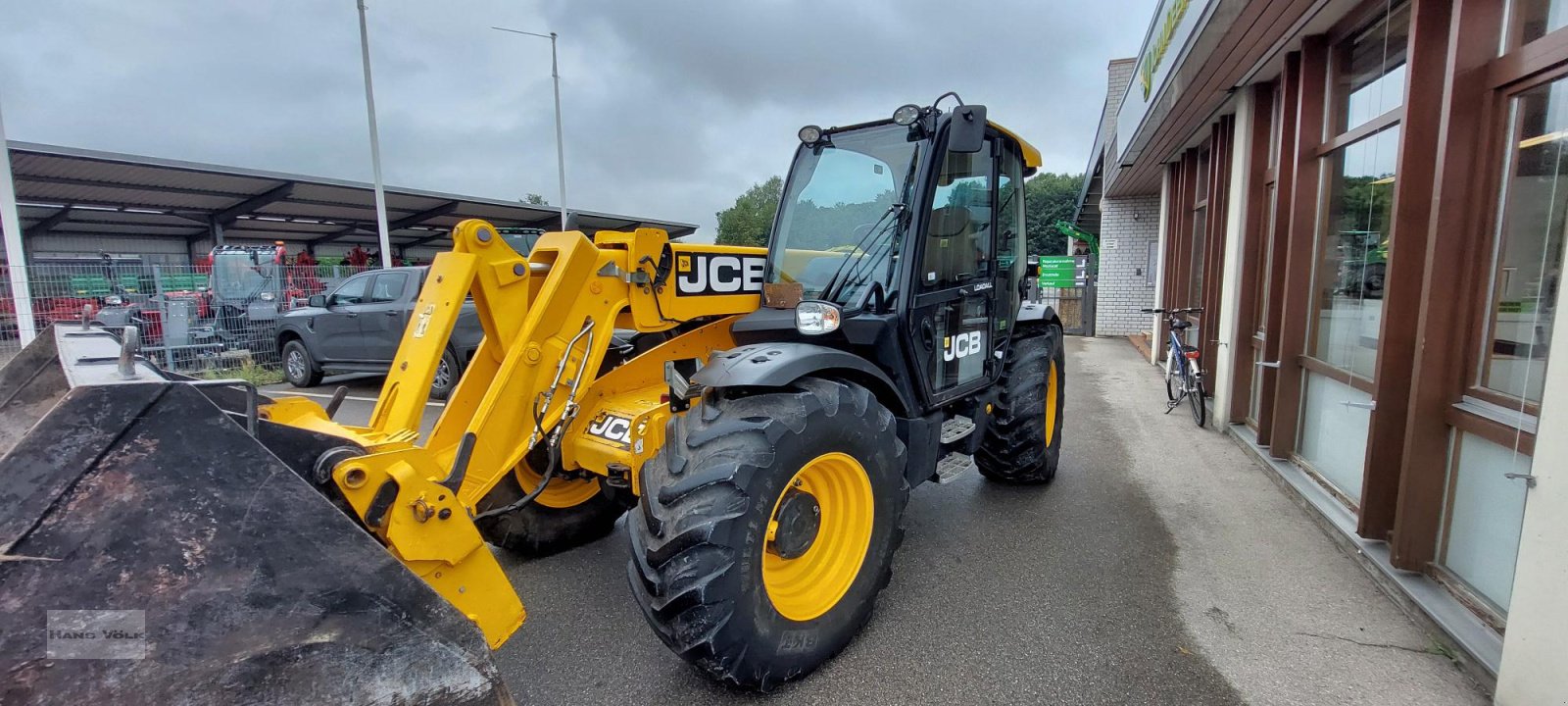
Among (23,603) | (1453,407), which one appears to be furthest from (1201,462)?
(23,603)

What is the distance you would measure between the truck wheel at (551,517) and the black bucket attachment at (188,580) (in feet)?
5.20

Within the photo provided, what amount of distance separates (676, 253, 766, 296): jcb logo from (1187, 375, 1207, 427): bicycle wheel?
5109 millimetres

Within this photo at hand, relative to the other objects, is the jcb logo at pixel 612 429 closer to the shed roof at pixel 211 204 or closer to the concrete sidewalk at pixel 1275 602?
the concrete sidewalk at pixel 1275 602

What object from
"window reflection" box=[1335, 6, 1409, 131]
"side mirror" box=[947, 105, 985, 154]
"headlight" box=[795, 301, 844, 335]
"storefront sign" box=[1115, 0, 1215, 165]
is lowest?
"headlight" box=[795, 301, 844, 335]

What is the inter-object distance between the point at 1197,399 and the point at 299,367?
11248mm

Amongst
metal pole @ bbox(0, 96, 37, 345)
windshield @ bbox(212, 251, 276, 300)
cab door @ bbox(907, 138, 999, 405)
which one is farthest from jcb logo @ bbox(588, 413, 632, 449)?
windshield @ bbox(212, 251, 276, 300)

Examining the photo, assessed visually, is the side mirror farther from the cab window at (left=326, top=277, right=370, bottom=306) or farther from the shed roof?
the cab window at (left=326, top=277, right=370, bottom=306)

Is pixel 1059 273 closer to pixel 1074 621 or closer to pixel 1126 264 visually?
pixel 1126 264

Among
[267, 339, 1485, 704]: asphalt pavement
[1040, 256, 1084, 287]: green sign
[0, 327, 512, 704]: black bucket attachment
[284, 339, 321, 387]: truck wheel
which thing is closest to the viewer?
[0, 327, 512, 704]: black bucket attachment

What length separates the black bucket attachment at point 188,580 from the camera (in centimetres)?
134

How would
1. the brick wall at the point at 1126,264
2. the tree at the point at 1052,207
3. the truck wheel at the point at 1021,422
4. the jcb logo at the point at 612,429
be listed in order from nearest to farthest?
the jcb logo at the point at 612,429 < the truck wheel at the point at 1021,422 < the brick wall at the point at 1126,264 < the tree at the point at 1052,207

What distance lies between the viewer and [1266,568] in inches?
140

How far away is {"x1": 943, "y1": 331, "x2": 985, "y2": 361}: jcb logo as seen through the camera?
3600mm

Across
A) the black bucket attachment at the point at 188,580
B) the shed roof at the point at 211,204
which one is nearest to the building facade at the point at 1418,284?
the black bucket attachment at the point at 188,580
